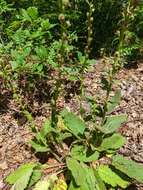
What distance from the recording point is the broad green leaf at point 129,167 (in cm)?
364

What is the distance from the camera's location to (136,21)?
4.90 meters

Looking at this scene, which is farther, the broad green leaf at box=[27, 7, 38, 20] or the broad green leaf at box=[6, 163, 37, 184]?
the broad green leaf at box=[27, 7, 38, 20]

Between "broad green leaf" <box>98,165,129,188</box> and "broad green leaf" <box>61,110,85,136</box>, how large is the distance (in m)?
0.36

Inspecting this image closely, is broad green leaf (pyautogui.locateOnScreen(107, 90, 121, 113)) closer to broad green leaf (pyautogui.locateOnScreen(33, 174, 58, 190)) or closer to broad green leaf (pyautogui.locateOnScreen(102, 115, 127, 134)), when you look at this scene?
broad green leaf (pyautogui.locateOnScreen(102, 115, 127, 134))

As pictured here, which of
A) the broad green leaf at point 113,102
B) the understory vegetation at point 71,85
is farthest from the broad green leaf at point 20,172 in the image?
the broad green leaf at point 113,102

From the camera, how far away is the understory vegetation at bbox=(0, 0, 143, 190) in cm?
365

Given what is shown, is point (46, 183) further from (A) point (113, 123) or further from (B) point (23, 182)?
(A) point (113, 123)

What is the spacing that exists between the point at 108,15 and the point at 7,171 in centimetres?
209

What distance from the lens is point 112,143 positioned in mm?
3838

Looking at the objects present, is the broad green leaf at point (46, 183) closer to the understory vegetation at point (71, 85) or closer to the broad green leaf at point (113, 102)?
the understory vegetation at point (71, 85)

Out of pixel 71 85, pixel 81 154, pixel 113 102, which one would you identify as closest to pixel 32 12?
pixel 71 85

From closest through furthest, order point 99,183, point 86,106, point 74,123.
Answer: point 99,183 < point 74,123 < point 86,106

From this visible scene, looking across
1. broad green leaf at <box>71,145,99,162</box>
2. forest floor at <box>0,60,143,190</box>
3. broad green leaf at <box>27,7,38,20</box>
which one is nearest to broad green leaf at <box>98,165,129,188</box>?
broad green leaf at <box>71,145,99,162</box>

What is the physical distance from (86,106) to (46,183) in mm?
1016
